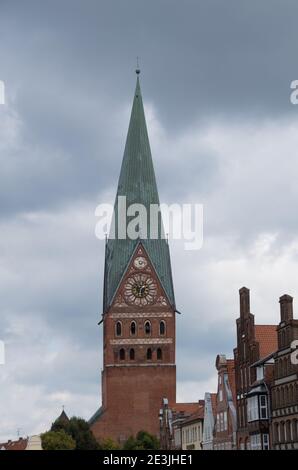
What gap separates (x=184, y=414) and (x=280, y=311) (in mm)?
41068

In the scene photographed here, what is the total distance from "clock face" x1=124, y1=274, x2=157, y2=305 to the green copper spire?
118 centimetres

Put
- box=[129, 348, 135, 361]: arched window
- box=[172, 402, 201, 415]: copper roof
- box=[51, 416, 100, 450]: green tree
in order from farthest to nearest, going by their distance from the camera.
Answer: box=[129, 348, 135, 361]: arched window < box=[172, 402, 201, 415]: copper roof < box=[51, 416, 100, 450]: green tree

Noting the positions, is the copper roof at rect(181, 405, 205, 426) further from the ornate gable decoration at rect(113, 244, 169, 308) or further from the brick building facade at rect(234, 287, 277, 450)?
the ornate gable decoration at rect(113, 244, 169, 308)

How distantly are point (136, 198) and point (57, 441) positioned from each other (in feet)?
138

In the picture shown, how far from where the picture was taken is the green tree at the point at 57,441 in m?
87.0

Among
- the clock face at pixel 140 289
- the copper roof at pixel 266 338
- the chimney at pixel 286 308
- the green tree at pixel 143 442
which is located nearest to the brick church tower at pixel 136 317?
the clock face at pixel 140 289

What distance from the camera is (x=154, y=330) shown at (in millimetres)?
120375

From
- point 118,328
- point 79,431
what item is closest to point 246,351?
point 79,431

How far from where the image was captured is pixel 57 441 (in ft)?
287

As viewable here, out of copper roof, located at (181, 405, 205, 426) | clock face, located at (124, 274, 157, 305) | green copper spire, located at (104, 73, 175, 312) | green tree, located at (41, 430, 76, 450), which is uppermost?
green copper spire, located at (104, 73, 175, 312)

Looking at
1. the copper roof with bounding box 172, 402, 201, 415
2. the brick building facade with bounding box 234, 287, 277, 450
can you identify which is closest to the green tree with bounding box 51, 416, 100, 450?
the copper roof with bounding box 172, 402, 201, 415

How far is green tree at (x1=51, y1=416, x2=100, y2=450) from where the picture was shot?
305ft

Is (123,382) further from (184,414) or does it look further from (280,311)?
(280,311)
